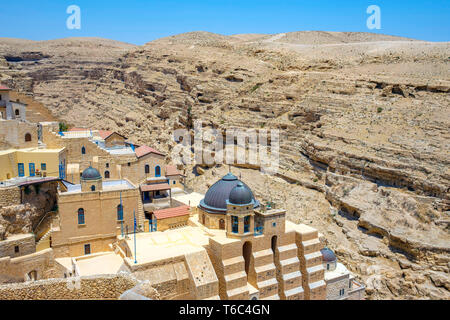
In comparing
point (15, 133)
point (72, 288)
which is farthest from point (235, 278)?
point (15, 133)

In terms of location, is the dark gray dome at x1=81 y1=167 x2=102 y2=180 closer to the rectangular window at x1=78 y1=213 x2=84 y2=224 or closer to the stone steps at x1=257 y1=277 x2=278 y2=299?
the rectangular window at x1=78 y1=213 x2=84 y2=224

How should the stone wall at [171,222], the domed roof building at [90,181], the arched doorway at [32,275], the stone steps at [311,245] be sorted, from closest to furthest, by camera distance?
the arched doorway at [32,275] < the stone steps at [311,245] < the domed roof building at [90,181] < the stone wall at [171,222]

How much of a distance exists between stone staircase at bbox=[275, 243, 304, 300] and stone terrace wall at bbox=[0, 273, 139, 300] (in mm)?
10279

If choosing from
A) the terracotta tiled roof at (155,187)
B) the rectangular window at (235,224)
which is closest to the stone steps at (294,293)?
the rectangular window at (235,224)

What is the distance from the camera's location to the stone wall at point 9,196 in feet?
68.3

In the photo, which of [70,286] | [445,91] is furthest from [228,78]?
[70,286]

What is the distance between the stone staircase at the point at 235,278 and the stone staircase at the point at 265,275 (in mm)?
953

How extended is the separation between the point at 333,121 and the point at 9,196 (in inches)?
1044

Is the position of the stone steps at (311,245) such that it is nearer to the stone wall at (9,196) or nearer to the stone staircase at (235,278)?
the stone staircase at (235,278)

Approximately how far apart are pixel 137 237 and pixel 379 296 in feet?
45.2

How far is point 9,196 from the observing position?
21031 mm

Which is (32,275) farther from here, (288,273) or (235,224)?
(288,273)

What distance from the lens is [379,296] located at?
22031mm
